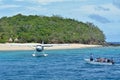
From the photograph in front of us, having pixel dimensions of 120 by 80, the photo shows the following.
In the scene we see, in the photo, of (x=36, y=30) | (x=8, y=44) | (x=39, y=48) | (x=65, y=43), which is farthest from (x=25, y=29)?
(x=39, y=48)

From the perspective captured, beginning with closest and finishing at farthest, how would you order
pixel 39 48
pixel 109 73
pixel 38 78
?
pixel 38 78, pixel 109 73, pixel 39 48

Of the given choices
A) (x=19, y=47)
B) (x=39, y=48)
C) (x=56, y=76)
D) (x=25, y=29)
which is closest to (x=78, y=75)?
(x=56, y=76)

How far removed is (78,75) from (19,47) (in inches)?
3874

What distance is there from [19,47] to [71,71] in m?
92.6

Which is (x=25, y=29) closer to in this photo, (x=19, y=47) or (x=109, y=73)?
(x=19, y=47)

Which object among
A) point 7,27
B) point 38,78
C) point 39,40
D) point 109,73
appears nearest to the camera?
point 38,78

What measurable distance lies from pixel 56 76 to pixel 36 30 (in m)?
137

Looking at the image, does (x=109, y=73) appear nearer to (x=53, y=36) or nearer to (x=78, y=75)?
(x=78, y=75)

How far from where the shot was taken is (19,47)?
15950 cm

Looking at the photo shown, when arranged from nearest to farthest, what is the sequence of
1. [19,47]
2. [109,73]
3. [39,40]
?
[109,73] → [19,47] → [39,40]

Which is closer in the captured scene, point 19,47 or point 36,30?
point 19,47

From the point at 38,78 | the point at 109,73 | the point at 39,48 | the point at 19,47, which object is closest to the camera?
the point at 38,78

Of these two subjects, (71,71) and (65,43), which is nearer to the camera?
(71,71)

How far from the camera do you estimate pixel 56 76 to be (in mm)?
61219
